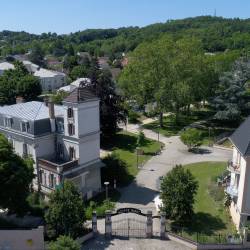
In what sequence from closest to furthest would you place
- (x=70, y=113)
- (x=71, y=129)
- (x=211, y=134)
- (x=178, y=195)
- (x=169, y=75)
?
(x=178, y=195), (x=70, y=113), (x=71, y=129), (x=211, y=134), (x=169, y=75)

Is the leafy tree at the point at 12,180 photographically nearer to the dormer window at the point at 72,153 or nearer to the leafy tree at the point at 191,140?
the dormer window at the point at 72,153

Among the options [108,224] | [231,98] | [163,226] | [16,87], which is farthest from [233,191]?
[16,87]

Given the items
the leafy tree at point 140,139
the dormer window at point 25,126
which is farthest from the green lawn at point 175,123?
the dormer window at point 25,126

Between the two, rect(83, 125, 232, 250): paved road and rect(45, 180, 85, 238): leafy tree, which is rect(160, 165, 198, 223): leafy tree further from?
rect(45, 180, 85, 238): leafy tree

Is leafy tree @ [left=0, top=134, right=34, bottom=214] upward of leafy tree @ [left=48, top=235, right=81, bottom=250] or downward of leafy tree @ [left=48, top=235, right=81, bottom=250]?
upward

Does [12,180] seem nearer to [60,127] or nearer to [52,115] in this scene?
[60,127]

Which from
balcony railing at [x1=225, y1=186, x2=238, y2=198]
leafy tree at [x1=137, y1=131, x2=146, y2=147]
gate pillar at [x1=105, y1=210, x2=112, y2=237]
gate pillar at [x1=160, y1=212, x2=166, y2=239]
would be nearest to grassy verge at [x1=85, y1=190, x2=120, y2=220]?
gate pillar at [x1=105, y1=210, x2=112, y2=237]
